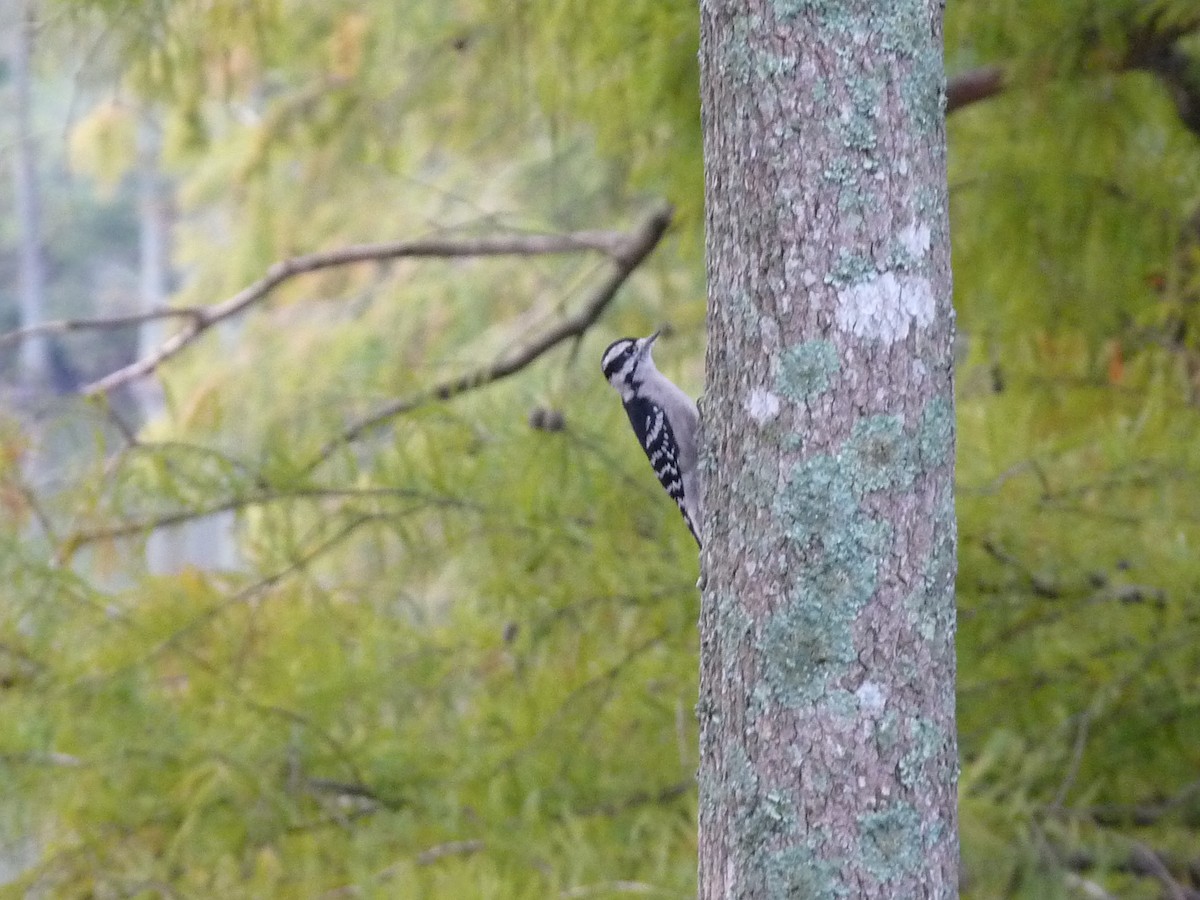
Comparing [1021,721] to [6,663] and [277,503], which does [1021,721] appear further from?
[6,663]

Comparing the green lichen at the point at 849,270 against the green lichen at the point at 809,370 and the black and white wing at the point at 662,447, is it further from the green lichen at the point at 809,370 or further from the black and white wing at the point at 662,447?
the black and white wing at the point at 662,447

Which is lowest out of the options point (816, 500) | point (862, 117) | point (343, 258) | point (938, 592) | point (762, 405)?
point (938, 592)

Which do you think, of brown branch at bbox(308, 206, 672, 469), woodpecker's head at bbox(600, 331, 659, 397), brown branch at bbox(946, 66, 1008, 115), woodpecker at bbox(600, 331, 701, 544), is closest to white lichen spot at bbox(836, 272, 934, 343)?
woodpecker at bbox(600, 331, 701, 544)

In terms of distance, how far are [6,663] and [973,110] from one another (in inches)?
117

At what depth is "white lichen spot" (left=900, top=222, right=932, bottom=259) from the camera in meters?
1.57

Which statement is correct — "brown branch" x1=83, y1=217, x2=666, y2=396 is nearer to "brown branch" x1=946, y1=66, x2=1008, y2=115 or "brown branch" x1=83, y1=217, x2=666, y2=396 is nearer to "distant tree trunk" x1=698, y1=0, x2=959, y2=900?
"brown branch" x1=946, y1=66, x2=1008, y2=115

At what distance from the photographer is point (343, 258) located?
14.4 ft

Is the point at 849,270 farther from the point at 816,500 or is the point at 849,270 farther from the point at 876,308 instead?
the point at 816,500

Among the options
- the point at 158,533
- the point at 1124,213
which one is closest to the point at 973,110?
the point at 1124,213

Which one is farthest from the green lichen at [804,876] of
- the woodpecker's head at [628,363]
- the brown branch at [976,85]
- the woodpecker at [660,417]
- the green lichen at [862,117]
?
the brown branch at [976,85]

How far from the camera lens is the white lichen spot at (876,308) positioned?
1549 mm

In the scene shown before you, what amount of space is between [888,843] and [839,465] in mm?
398

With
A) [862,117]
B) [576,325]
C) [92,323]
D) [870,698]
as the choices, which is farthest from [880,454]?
[92,323]

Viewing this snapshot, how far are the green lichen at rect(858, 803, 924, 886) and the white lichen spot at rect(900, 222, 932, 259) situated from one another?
0.59m
